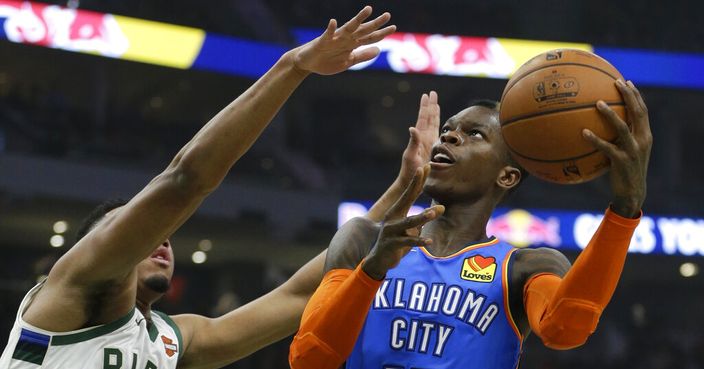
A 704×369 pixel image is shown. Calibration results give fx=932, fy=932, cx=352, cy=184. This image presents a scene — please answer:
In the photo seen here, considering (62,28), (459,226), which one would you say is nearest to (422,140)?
(459,226)

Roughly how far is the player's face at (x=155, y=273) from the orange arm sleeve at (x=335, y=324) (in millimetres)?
1494

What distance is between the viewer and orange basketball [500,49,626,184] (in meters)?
2.88

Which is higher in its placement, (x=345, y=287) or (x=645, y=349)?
(x=345, y=287)

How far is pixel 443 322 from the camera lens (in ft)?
10.5

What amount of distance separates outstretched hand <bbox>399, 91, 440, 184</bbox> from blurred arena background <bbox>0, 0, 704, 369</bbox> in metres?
11.0

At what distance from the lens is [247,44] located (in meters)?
17.4

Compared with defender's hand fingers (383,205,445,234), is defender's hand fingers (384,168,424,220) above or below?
above

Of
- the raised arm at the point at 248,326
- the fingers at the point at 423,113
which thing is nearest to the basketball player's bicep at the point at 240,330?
the raised arm at the point at 248,326

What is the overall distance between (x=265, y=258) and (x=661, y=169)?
9.15 meters

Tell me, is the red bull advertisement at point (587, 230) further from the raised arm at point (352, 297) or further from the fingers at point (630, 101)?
the fingers at point (630, 101)

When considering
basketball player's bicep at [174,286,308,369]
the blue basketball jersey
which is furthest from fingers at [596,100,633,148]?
basketball player's bicep at [174,286,308,369]

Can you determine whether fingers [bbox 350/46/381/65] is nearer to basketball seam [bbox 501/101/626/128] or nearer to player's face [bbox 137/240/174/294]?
basketball seam [bbox 501/101/626/128]

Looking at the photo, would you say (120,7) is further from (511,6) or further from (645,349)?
(645,349)

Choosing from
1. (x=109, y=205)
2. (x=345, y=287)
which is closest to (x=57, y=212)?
(x=109, y=205)
